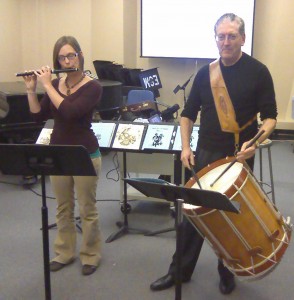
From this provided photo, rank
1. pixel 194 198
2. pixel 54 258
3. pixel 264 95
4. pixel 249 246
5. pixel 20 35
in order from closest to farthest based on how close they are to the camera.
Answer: pixel 194 198
pixel 249 246
pixel 264 95
pixel 54 258
pixel 20 35

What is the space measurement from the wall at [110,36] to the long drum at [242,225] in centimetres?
510

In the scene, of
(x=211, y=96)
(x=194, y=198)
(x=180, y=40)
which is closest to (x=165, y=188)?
(x=194, y=198)

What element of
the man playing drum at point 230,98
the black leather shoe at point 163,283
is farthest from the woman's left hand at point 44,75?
the black leather shoe at point 163,283

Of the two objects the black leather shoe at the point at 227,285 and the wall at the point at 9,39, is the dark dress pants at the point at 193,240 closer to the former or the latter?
the black leather shoe at the point at 227,285

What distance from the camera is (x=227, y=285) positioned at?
2590mm

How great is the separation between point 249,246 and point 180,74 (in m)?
5.49

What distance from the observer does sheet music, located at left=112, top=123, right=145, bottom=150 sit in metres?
3.13

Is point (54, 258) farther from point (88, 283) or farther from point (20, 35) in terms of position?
point (20, 35)

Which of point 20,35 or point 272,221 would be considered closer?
point 272,221

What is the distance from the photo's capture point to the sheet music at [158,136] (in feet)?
10.2

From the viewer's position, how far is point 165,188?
1706mm

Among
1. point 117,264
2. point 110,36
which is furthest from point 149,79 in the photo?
point 117,264

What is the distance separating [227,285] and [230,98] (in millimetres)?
1122

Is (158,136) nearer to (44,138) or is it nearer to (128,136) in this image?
(128,136)
